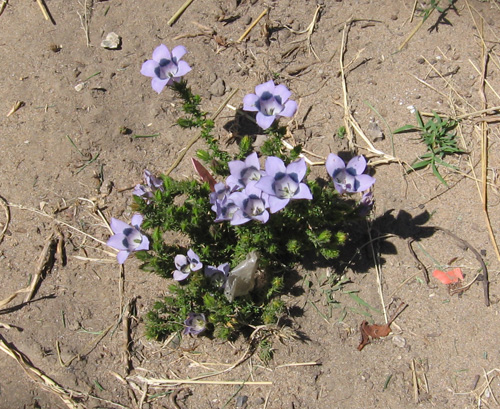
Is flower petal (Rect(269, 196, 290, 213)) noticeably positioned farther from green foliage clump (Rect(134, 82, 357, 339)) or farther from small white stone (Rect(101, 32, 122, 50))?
small white stone (Rect(101, 32, 122, 50))

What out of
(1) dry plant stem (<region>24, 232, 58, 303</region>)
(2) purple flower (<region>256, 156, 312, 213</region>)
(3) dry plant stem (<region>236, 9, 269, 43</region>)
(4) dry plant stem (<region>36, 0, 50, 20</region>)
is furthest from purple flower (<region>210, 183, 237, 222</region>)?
Answer: (4) dry plant stem (<region>36, 0, 50, 20</region>)

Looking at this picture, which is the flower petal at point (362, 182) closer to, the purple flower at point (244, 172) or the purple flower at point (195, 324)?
the purple flower at point (244, 172)

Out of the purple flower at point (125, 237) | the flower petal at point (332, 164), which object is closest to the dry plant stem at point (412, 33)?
the flower petal at point (332, 164)

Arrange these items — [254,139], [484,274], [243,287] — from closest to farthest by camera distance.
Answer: [243,287] → [484,274] → [254,139]

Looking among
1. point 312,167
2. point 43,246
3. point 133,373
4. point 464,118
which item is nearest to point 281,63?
point 312,167

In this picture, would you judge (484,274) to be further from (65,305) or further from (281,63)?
(65,305)
